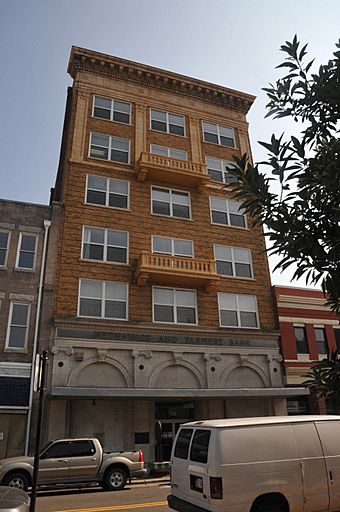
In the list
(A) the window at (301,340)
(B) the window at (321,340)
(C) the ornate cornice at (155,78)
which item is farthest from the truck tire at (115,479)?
Result: (C) the ornate cornice at (155,78)

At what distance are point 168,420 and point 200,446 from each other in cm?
1398

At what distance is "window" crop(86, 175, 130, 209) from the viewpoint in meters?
23.9

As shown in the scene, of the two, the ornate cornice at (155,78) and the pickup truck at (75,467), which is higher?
the ornate cornice at (155,78)

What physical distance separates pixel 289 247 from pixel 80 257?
18589mm

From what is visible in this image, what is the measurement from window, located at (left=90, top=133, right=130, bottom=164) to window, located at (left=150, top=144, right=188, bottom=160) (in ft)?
5.85

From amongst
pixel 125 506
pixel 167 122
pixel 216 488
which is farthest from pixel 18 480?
pixel 167 122

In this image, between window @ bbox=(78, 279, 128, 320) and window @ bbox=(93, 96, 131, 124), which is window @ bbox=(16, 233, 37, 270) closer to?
window @ bbox=(78, 279, 128, 320)

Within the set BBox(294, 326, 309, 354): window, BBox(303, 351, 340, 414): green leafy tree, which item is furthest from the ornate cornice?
BBox(303, 351, 340, 414): green leafy tree

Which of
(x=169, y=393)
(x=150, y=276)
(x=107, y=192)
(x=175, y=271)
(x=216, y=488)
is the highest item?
(x=107, y=192)

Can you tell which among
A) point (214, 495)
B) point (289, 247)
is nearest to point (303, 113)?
point (289, 247)

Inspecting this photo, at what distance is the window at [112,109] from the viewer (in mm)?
26547

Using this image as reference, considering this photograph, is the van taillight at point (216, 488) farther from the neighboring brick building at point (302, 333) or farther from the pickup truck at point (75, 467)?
the neighboring brick building at point (302, 333)

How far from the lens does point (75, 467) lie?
13.8 metres

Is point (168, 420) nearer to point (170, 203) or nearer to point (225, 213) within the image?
point (170, 203)
